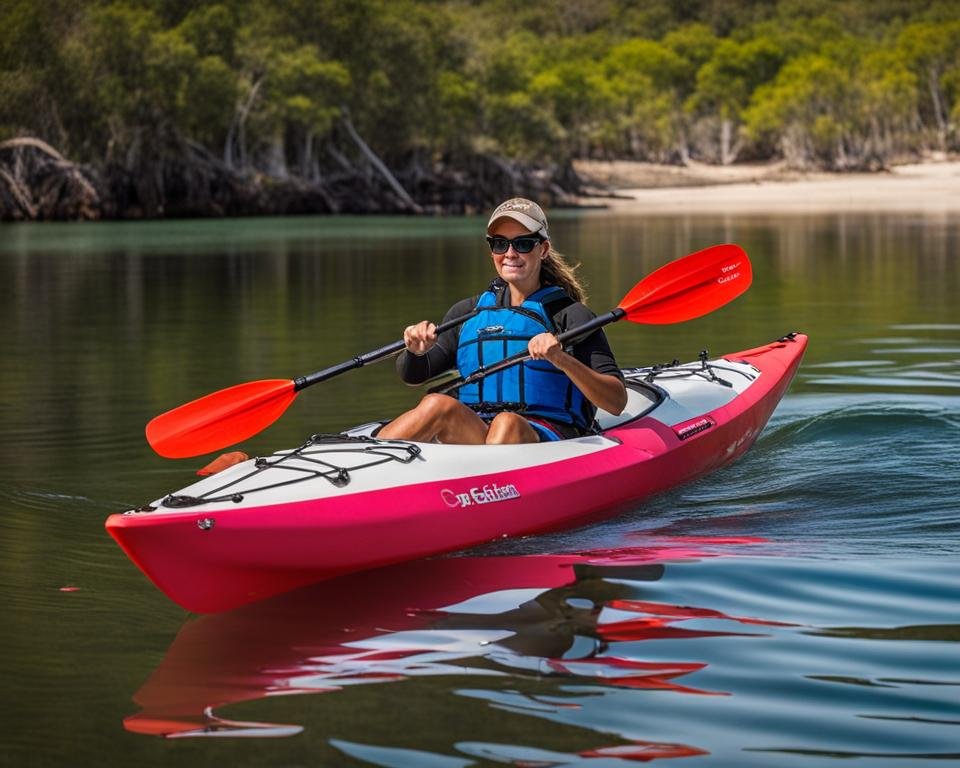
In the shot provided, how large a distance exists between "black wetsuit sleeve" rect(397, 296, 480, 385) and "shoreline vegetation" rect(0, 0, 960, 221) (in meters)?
40.9

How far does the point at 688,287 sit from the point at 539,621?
2726 millimetres

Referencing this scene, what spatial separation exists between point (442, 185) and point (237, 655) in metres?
51.4

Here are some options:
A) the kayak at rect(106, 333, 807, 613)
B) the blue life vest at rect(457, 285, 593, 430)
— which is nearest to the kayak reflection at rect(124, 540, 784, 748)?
the kayak at rect(106, 333, 807, 613)

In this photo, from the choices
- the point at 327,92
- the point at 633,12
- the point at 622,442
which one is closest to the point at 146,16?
the point at 327,92

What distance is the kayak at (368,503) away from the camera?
15.9 ft

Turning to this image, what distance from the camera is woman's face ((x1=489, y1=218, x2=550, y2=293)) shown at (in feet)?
19.1

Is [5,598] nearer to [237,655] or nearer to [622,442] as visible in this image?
[237,655]

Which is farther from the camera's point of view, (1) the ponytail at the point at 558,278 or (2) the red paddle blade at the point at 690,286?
(2) the red paddle blade at the point at 690,286

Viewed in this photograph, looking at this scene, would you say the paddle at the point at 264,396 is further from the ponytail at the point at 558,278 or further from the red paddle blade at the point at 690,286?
the ponytail at the point at 558,278

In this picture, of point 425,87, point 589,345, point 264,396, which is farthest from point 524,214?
point 425,87

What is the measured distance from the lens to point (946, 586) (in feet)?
16.5

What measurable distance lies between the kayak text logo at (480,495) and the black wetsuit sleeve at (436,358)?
762 mm

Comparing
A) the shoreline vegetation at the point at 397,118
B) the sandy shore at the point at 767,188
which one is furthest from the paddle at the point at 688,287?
the shoreline vegetation at the point at 397,118

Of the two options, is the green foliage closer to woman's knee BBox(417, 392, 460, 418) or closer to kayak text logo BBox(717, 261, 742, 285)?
kayak text logo BBox(717, 261, 742, 285)
